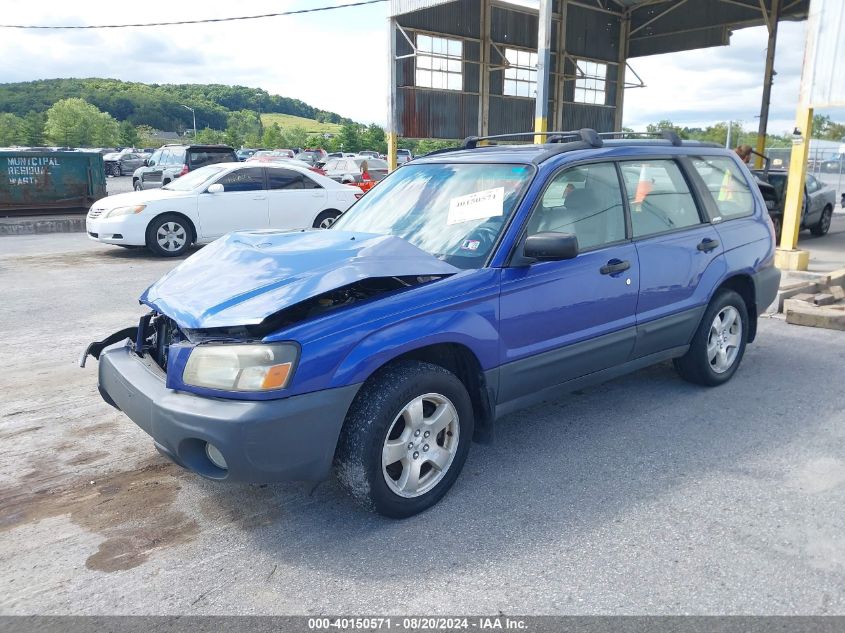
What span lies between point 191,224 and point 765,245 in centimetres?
895

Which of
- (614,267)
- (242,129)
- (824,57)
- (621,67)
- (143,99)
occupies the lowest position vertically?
(614,267)

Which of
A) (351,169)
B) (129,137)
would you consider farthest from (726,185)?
(129,137)

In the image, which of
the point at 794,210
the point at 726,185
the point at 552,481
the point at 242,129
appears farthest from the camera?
the point at 242,129

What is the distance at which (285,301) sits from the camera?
2.93 m

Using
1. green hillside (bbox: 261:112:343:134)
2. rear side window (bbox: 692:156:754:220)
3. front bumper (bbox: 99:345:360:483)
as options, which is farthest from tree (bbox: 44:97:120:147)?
front bumper (bbox: 99:345:360:483)

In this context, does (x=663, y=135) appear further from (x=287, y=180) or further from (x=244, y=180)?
(x=244, y=180)

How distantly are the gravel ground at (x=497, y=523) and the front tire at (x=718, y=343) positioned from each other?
0.17 meters

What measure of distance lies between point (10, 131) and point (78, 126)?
891cm

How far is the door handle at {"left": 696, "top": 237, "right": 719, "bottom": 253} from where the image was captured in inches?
181

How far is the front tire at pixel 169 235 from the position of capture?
36.0 feet

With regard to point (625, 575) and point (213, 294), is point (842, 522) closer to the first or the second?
point (625, 575)

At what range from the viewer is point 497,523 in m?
3.18

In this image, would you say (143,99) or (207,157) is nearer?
(207,157)

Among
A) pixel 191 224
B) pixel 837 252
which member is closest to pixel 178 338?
pixel 191 224
